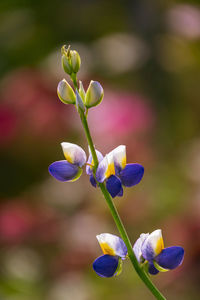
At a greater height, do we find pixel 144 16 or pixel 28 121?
pixel 144 16

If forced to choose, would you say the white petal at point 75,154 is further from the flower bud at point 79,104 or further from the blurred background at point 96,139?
the blurred background at point 96,139

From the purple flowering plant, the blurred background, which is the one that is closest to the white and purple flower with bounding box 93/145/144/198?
the purple flowering plant

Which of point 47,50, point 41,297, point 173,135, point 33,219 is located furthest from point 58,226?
point 47,50

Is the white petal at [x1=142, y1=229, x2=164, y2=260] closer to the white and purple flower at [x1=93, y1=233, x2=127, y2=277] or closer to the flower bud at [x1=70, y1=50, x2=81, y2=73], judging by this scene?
the white and purple flower at [x1=93, y1=233, x2=127, y2=277]

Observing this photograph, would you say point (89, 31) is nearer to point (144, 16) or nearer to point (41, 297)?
point (144, 16)

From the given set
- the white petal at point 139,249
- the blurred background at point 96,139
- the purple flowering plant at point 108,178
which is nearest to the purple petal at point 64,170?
the purple flowering plant at point 108,178

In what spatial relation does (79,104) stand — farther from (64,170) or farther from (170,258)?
(170,258)

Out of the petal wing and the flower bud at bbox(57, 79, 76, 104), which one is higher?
the flower bud at bbox(57, 79, 76, 104)
